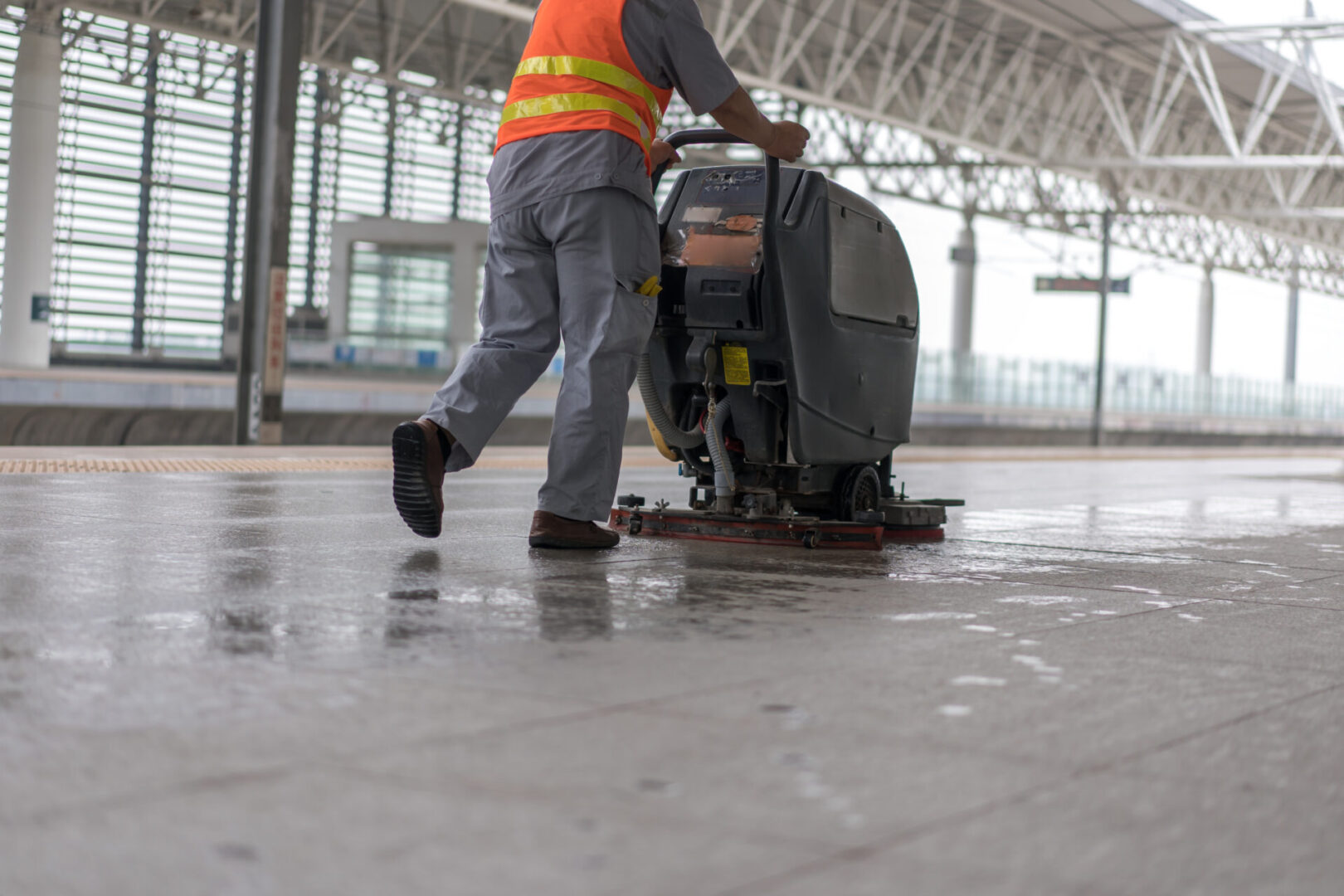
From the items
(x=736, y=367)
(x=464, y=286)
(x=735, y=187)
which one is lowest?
(x=736, y=367)

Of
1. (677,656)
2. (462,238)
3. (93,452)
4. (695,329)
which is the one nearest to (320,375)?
(462,238)

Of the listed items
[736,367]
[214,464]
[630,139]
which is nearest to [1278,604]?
[736,367]

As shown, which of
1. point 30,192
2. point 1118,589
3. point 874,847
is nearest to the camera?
point 874,847

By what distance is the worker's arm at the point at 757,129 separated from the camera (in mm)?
4418

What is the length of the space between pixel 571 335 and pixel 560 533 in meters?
0.54

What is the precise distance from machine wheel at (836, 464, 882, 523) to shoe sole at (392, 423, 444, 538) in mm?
1610

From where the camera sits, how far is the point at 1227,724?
87.7 inches

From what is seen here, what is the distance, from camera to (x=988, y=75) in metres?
33.2

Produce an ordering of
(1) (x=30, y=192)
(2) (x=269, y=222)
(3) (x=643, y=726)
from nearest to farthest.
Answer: (3) (x=643, y=726) < (2) (x=269, y=222) < (1) (x=30, y=192)

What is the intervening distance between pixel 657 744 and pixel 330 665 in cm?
66

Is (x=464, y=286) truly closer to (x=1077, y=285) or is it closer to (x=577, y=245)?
(x=1077, y=285)

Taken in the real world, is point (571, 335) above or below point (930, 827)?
above

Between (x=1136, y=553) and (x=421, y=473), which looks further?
(x=1136, y=553)

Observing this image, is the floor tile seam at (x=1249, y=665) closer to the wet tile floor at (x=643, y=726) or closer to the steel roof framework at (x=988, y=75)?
the wet tile floor at (x=643, y=726)
